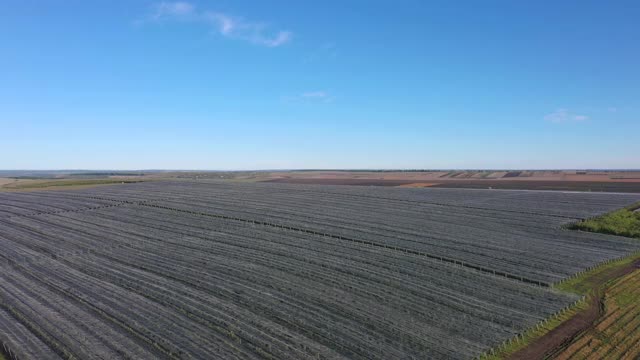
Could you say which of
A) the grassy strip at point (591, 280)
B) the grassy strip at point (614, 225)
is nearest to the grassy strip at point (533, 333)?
the grassy strip at point (591, 280)

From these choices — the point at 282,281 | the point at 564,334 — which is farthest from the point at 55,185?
the point at 564,334

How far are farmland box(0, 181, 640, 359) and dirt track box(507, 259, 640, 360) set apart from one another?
0.98 m

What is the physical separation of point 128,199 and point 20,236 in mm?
26638

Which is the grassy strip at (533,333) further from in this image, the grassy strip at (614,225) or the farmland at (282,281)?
the grassy strip at (614,225)

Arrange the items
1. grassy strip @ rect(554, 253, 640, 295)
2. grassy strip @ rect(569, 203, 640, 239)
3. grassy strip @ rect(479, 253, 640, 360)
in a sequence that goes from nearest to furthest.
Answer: grassy strip @ rect(479, 253, 640, 360)
grassy strip @ rect(554, 253, 640, 295)
grassy strip @ rect(569, 203, 640, 239)

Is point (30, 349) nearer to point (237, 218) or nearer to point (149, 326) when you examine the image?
point (149, 326)

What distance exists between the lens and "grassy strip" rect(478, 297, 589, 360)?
16.8 metres

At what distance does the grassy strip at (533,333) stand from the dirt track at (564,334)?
186 millimetres

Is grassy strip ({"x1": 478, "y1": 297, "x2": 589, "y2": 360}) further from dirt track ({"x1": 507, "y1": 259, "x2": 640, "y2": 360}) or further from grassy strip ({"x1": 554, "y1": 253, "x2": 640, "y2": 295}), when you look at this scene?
grassy strip ({"x1": 554, "y1": 253, "x2": 640, "y2": 295})

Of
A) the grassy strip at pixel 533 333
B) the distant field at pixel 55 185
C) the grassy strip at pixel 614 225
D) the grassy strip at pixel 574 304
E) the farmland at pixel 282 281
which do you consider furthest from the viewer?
the distant field at pixel 55 185

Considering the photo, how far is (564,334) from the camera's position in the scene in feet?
61.2

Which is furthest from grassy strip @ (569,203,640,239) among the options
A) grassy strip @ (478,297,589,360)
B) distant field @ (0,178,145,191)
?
distant field @ (0,178,145,191)

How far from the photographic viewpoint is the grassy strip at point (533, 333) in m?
16.8

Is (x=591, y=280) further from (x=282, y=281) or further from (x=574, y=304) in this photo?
(x=282, y=281)
